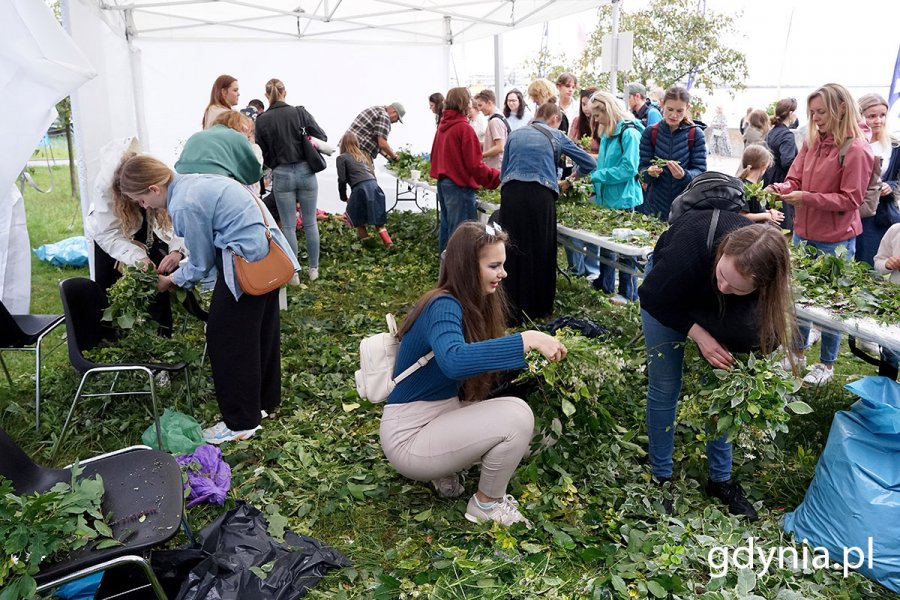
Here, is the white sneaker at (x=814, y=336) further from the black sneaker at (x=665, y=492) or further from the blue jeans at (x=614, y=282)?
the black sneaker at (x=665, y=492)

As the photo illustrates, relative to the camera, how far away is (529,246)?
484 centimetres

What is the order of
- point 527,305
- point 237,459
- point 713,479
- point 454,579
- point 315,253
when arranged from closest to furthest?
point 454,579
point 713,479
point 237,459
point 527,305
point 315,253

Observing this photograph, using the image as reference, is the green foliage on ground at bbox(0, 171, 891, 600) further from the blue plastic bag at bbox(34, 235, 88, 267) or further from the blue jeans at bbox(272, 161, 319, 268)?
the blue plastic bag at bbox(34, 235, 88, 267)

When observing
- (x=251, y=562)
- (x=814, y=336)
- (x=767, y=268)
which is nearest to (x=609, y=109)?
(x=814, y=336)

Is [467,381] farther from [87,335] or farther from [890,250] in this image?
[890,250]

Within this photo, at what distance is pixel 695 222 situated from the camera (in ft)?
8.27

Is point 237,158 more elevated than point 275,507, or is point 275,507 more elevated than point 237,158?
point 237,158

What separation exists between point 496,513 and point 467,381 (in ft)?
1.77

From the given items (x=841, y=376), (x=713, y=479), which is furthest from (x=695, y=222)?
(x=841, y=376)

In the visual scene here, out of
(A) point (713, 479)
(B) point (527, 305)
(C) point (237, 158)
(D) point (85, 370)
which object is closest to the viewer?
(A) point (713, 479)

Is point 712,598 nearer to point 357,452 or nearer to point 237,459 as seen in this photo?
point 357,452

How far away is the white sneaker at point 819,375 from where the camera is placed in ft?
13.1

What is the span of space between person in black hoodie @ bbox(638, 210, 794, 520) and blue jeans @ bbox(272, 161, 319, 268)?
4.18m

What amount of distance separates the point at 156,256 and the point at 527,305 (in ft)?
8.22
